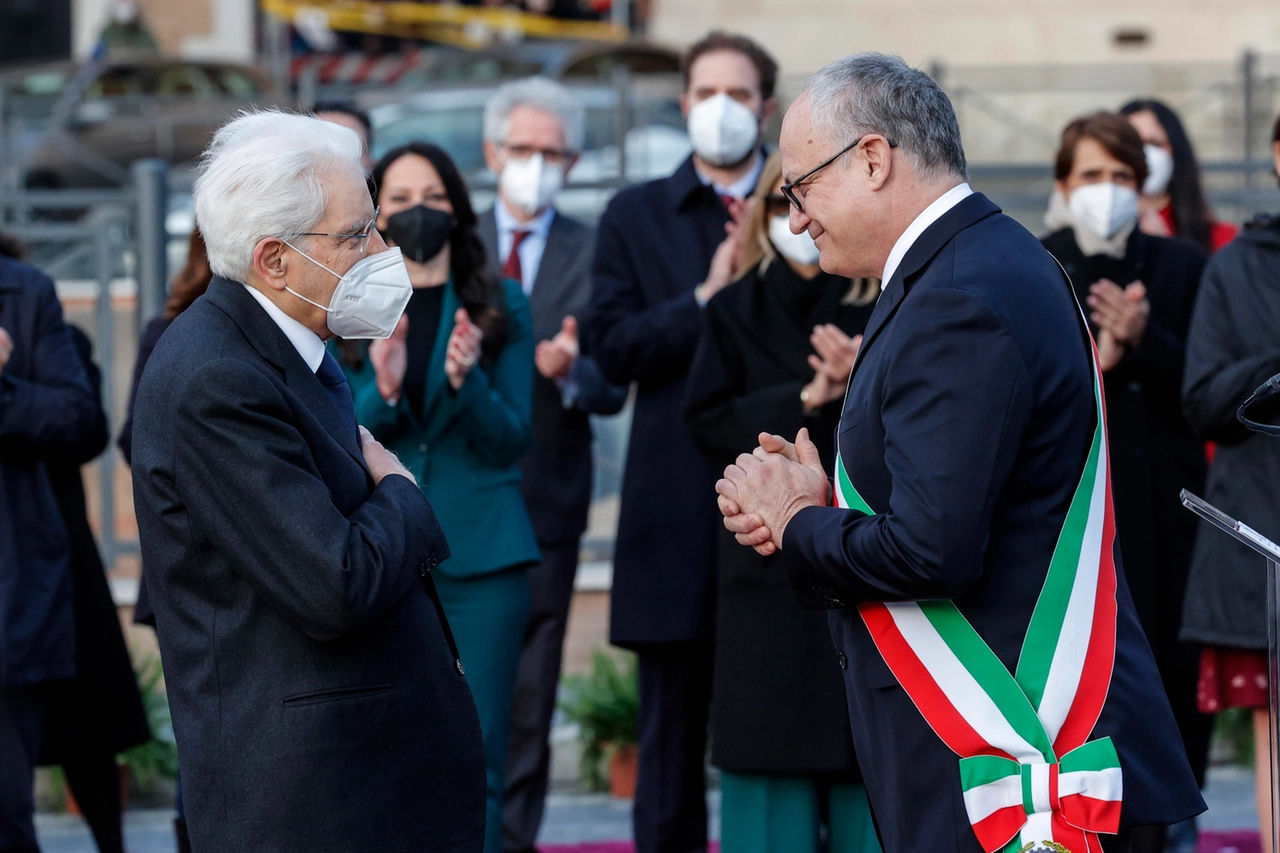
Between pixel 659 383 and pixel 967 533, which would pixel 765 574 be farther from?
pixel 967 533

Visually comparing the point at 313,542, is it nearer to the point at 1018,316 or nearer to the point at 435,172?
the point at 1018,316

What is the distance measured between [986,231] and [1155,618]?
7.25ft

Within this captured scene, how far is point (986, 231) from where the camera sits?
279 cm

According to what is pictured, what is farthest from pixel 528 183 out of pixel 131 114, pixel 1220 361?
pixel 131 114

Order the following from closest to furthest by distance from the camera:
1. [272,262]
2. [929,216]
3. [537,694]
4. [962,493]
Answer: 1. [962,493]
2. [929,216]
3. [272,262]
4. [537,694]

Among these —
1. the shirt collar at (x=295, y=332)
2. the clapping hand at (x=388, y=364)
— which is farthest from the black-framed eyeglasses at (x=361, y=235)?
the clapping hand at (x=388, y=364)

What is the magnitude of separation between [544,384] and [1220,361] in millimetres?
2082

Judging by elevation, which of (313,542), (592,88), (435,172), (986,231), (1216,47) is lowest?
(313,542)

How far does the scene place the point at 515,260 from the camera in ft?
18.8

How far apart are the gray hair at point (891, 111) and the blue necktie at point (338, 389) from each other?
3.13 ft

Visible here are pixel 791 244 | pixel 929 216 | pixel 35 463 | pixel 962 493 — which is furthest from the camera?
pixel 35 463

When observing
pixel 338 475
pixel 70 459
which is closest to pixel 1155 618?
pixel 338 475

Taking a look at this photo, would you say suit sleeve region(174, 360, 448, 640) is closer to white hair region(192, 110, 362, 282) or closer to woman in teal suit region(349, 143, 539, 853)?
white hair region(192, 110, 362, 282)

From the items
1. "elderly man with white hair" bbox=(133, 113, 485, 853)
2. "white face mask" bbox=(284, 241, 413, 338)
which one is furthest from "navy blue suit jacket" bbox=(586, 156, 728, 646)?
"elderly man with white hair" bbox=(133, 113, 485, 853)
